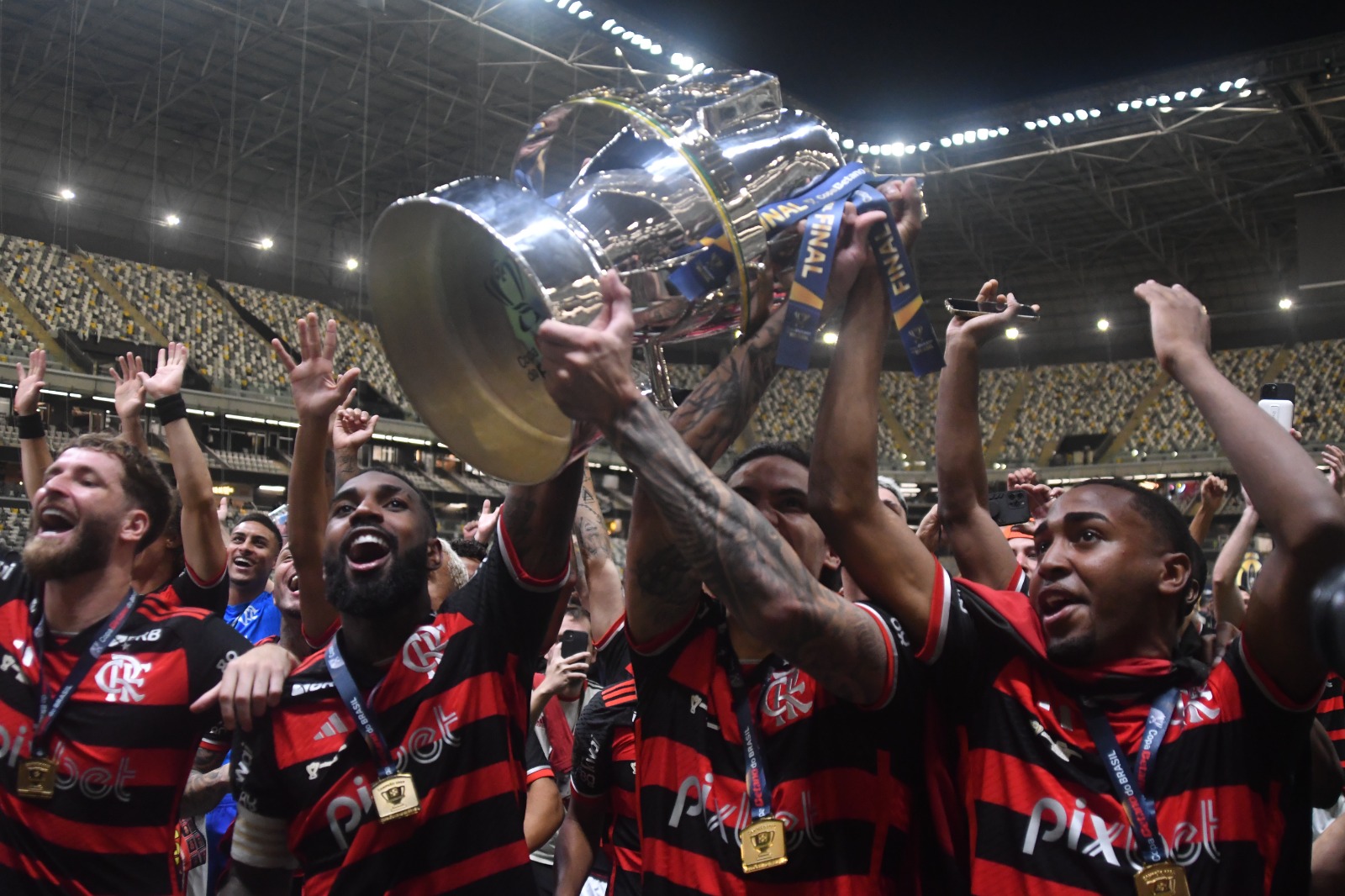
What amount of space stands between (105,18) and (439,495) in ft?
38.2

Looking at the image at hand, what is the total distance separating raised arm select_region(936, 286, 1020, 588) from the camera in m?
2.27

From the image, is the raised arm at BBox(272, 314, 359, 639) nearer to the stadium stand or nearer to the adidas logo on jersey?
the adidas logo on jersey

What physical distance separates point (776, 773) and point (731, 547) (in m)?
0.52

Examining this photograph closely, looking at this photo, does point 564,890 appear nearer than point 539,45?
Yes

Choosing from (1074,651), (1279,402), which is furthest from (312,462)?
(1279,402)

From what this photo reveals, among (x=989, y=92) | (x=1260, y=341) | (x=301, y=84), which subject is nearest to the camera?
(x=989, y=92)

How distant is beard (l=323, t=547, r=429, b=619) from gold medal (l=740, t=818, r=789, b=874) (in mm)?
919

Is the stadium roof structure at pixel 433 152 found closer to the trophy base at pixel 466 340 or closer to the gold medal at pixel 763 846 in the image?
the trophy base at pixel 466 340

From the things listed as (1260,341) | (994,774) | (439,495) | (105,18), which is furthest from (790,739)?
(1260,341)

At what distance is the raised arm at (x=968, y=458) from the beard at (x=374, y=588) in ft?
3.76

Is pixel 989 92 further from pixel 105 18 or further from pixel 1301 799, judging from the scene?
pixel 105 18

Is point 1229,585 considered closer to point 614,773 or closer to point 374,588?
point 614,773

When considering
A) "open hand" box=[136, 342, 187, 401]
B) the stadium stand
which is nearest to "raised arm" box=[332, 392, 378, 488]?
"open hand" box=[136, 342, 187, 401]

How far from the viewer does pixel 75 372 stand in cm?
1909
